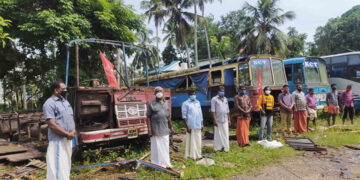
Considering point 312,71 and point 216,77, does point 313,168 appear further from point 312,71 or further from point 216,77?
point 312,71

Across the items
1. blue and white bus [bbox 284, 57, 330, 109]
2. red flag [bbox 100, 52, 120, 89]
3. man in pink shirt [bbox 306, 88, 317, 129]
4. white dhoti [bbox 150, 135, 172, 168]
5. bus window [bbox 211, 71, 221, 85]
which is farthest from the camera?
blue and white bus [bbox 284, 57, 330, 109]

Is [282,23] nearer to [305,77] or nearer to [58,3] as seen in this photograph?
[305,77]

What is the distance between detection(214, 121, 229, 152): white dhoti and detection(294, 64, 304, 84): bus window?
737 cm

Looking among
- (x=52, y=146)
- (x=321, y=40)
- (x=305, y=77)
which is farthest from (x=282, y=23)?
(x=52, y=146)

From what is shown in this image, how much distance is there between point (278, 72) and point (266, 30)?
16384mm

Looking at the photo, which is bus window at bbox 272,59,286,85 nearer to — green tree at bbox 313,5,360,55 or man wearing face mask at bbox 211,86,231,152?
man wearing face mask at bbox 211,86,231,152

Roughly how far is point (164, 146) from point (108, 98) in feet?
6.16

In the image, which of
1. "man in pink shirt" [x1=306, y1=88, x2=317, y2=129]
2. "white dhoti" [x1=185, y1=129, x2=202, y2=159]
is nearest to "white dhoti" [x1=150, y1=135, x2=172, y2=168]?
"white dhoti" [x1=185, y1=129, x2=202, y2=159]

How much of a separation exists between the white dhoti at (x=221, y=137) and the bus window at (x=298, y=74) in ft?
24.2

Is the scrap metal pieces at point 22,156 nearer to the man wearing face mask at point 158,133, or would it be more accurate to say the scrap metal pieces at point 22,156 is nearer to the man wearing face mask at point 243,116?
the man wearing face mask at point 158,133

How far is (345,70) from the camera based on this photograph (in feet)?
47.6

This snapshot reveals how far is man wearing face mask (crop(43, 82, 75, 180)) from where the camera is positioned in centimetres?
374

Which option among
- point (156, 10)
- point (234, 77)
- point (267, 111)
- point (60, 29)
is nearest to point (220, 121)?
point (267, 111)

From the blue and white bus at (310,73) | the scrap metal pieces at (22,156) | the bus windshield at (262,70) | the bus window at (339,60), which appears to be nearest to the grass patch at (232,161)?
the scrap metal pieces at (22,156)
